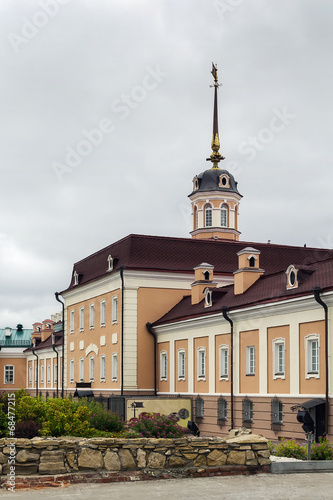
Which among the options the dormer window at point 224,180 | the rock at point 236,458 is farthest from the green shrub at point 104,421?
the dormer window at point 224,180

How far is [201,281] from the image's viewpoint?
1433 inches

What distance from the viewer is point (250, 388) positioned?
94.9 ft

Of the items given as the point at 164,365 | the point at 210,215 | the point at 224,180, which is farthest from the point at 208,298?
the point at 224,180

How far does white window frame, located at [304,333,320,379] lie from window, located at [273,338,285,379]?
1.68 metres

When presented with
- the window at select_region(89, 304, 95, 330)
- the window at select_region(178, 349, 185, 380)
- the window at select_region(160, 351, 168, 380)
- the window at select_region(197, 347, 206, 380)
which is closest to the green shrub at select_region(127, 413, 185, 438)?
the window at select_region(197, 347, 206, 380)

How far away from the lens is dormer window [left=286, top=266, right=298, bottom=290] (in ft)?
85.9

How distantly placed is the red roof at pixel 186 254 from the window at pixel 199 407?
27.8ft

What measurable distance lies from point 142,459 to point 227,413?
17.0 m

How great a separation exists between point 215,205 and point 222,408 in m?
20.0

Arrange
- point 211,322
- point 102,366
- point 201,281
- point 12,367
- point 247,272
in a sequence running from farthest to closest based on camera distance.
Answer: point 12,367 < point 102,366 < point 201,281 < point 211,322 < point 247,272

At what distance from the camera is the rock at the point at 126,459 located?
14086 millimetres

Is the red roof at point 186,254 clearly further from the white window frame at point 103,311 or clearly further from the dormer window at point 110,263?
the white window frame at point 103,311

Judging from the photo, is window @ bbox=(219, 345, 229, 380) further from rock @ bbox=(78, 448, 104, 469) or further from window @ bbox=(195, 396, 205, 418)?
rock @ bbox=(78, 448, 104, 469)

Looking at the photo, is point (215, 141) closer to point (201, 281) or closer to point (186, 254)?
point (186, 254)
